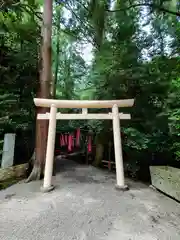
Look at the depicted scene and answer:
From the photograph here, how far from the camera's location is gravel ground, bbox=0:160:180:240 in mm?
2279

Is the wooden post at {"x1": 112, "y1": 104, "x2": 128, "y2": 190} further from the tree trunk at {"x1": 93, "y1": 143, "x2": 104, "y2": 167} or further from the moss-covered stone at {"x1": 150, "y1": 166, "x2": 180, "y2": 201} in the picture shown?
the tree trunk at {"x1": 93, "y1": 143, "x2": 104, "y2": 167}

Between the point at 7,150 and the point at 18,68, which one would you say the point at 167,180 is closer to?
the point at 7,150

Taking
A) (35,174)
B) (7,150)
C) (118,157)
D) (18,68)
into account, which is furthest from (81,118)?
(18,68)

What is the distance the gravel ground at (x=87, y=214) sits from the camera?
2.28 m

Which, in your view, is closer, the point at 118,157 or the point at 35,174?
the point at 118,157

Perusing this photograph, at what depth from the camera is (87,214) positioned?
279 cm

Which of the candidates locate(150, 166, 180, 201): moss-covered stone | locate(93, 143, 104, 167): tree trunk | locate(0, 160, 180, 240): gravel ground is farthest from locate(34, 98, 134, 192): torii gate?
locate(93, 143, 104, 167): tree trunk

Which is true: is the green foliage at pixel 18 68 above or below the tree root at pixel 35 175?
above

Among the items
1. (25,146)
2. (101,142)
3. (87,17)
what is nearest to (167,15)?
(87,17)

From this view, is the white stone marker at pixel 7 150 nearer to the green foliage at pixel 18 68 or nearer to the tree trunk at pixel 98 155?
the green foliage at pixel 18 68

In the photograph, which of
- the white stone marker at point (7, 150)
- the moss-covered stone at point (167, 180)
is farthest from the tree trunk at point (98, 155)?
the white stone marker at point (7, 150)

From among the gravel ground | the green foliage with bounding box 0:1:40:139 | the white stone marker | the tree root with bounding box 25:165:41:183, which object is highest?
the green foliage with bounding box 0:1:40:139

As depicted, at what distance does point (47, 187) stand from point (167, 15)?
796 centimetres

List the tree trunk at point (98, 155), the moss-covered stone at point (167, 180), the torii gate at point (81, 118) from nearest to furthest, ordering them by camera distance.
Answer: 1. the moss-covered stone at point (167, 180)
2. the torii gate at point (81, 118)
3. the tree trunk at point (98, 155)
